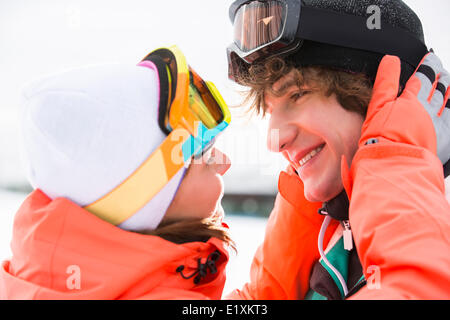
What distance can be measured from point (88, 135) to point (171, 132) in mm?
185

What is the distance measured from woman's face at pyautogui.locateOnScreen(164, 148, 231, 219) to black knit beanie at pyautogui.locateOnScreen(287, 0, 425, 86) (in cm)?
41

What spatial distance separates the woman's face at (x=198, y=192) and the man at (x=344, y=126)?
9.6 inches

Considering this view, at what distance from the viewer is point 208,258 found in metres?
0.88

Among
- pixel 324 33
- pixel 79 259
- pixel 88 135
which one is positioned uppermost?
pixel 324 33

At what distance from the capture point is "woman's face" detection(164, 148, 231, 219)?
0.94 meters

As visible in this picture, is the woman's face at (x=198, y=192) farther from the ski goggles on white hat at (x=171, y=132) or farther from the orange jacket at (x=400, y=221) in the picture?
the orange jacket at (x=400, y=221)

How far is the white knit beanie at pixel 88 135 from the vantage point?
0.80 metres

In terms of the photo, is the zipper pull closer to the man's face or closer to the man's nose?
the man's face

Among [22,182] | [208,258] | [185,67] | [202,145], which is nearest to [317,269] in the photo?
[208,258]

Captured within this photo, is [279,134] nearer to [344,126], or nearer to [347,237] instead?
[344,126]

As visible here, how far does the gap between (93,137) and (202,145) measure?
27cm

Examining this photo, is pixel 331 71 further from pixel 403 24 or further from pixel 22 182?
pixel 22 182

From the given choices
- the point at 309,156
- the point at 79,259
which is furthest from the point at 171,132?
the point at 309,156

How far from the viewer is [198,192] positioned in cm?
95
